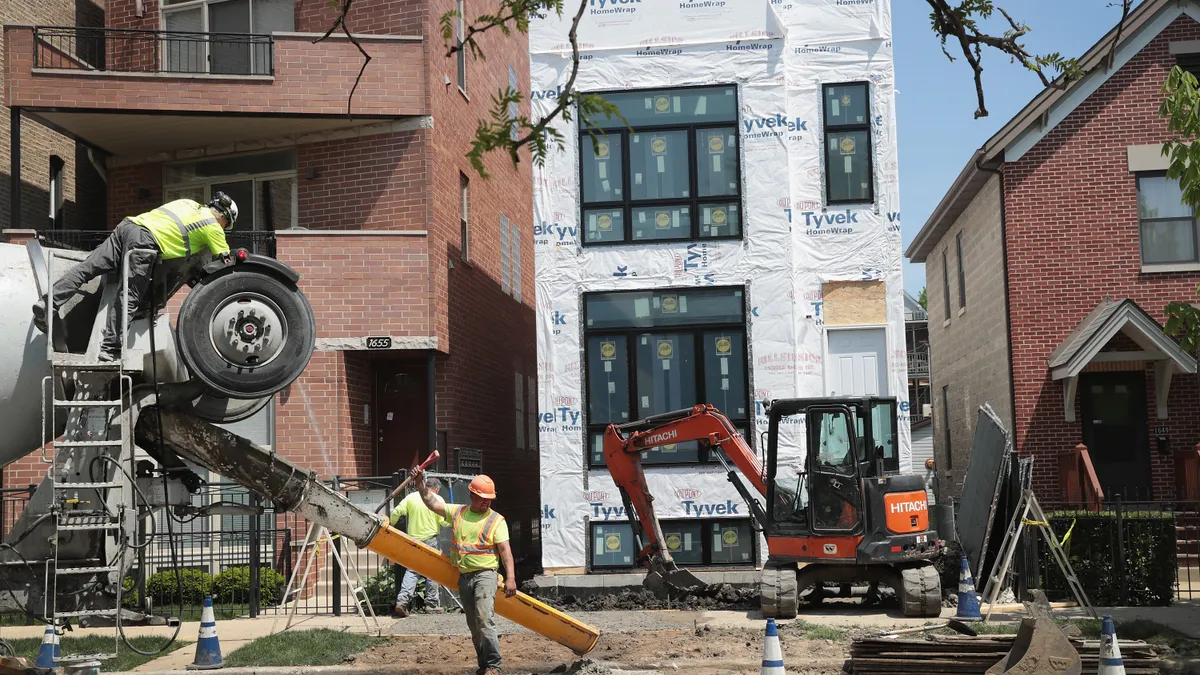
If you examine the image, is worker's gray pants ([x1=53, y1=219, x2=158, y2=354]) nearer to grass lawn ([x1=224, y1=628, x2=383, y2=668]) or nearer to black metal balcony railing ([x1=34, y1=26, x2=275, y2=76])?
grass lawn ([x1=224, y1=628, x2=383, y2=668])

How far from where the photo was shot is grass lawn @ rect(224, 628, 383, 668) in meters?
13.0

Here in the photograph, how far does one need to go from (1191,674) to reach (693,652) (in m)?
4.65

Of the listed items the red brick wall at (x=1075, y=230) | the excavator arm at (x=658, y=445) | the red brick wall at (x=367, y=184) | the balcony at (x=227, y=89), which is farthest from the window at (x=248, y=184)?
the red brick wall at (x=1075, y=230)

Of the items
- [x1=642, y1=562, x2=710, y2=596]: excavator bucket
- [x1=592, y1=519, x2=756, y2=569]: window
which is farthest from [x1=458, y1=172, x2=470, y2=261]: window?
[x1=642, y1=562, x2=710, y2=596]: excavator bucket

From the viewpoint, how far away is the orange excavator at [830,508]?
15648 mm

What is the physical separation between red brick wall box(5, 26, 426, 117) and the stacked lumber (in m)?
12.8

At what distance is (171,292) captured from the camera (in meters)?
9.83

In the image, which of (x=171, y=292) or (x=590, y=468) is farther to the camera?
(x=590, y=468)

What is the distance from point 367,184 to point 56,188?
261 inches

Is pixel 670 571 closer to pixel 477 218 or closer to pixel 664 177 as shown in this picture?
pixel 664 177

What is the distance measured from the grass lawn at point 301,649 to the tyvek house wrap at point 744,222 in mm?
5614

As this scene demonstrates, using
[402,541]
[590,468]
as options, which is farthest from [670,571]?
[402,541]

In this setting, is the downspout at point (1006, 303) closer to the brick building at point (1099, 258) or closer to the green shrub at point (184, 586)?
the brick building at point (1099, 258)

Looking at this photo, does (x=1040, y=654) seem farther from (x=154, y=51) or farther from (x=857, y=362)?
(x=154, y=51)
